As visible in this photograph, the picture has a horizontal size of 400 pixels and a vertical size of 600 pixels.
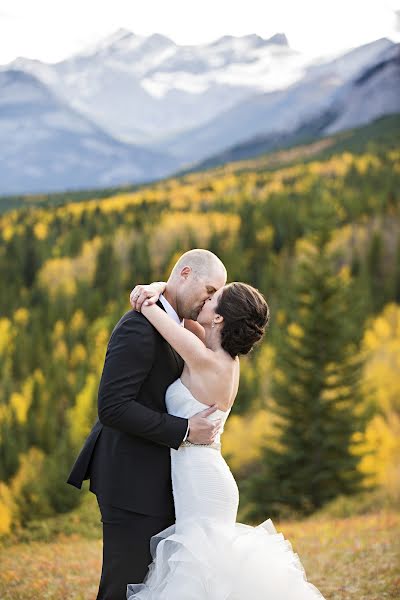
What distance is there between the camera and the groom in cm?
446

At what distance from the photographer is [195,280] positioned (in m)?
4.66

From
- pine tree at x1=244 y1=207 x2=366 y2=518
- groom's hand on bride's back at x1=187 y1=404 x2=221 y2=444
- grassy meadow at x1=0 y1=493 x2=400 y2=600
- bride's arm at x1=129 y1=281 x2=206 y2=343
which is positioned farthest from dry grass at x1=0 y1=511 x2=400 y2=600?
pine tree at x1=244 y1=207 x2=366 y2=518

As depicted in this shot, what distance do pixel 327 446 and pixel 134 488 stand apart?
1056 inches

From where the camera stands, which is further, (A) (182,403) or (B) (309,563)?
(B) (309,563)

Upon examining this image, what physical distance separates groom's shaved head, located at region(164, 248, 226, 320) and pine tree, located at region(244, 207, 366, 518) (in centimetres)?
2612

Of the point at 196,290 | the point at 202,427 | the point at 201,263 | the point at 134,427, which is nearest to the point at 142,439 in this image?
the point at 134,427

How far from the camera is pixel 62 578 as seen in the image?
27.7 feet

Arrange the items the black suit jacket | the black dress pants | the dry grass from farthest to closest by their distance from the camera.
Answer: the dry grass
the black dress pants
the black suit jacket

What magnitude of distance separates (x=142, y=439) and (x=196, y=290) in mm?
966

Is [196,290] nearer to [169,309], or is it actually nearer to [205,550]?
[169,309]

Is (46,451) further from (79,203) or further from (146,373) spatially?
(79,203)

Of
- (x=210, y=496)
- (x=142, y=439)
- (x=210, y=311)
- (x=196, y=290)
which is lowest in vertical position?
(x=210, y=496)

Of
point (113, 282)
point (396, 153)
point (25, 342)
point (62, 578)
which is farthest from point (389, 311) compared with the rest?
point (396, 153)

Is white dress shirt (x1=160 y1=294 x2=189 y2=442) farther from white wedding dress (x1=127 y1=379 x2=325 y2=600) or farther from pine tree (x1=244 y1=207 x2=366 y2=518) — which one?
pine tree (x1=244 y1=207 x2=366 y2=518)
